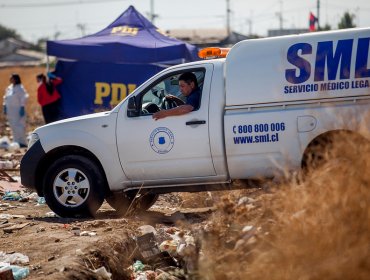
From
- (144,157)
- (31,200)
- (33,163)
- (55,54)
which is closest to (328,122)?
(144,157)

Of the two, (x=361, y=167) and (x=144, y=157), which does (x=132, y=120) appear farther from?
(x=361, y=167)

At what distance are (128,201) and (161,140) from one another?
4.55 feet

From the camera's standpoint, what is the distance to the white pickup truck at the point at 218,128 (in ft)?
28.3

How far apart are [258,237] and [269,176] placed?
2.99 m

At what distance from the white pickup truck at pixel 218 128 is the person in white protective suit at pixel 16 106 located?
10.4 meters

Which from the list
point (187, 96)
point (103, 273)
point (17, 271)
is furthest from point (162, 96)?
point (17, 271)

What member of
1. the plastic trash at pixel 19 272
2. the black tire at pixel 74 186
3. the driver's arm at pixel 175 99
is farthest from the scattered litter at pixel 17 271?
the driver's arm at pixel 175 99

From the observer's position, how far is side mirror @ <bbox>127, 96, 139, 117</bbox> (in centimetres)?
955

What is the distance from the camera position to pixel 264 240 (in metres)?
6.01

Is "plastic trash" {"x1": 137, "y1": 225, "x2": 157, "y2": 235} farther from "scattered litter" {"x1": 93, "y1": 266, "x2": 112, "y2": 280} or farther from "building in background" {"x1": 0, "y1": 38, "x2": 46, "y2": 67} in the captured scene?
"building in background" {"x1": 0, "y1": 38, "x2": 46, "y2": 67}

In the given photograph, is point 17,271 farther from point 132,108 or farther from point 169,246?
point 132,108

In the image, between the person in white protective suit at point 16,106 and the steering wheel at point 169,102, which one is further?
the person in white protective suit at point 16,106

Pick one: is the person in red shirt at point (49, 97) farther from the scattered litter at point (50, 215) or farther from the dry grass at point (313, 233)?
the dry grass at point (313, 233)

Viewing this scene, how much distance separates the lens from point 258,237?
6109mm
